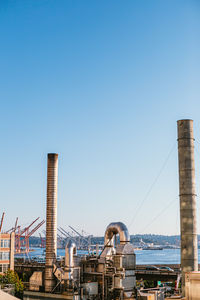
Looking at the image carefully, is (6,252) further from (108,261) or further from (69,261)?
(108,261)

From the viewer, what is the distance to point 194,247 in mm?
28484

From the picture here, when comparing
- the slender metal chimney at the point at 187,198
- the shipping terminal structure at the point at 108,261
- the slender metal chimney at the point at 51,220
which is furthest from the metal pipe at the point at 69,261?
Result: the slender metal chimney at the point at 187,198

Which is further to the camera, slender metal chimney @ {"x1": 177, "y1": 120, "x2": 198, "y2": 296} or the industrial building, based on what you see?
the industrial building

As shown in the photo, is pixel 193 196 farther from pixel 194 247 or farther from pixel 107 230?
pixel 107 230

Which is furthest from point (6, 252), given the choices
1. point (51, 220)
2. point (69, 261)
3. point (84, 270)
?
point (84, 270)

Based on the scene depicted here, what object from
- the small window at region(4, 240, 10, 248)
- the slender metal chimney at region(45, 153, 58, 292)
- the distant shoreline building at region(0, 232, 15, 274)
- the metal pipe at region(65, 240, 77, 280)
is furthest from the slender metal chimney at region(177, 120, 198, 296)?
the small window at region(4, 240, 10, 248)

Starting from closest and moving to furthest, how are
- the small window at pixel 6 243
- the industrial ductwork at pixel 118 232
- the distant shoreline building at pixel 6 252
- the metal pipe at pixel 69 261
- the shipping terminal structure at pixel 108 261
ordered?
the shipping terminal structure at pixel 108 261 → the industrial ductwork at pixel 118 232 → the metal pipe at pixel 69 261 → the distant shoreline building at pixel 6 252 → the small window at pixel 6 243

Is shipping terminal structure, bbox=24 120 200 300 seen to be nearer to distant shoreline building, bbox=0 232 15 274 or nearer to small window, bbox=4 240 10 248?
distant shoreline building, bbox=0 232 15 274

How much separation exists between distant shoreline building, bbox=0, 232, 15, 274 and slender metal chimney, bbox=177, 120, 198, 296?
30937 mm

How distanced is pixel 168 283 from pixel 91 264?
53.3ft

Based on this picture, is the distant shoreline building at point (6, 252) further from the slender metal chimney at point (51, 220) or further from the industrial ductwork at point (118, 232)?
the industrial ductwork at point (118, 232)

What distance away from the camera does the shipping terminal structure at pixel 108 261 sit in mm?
28812

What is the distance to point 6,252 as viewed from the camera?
172 feet

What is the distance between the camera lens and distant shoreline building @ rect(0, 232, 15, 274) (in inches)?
2030
